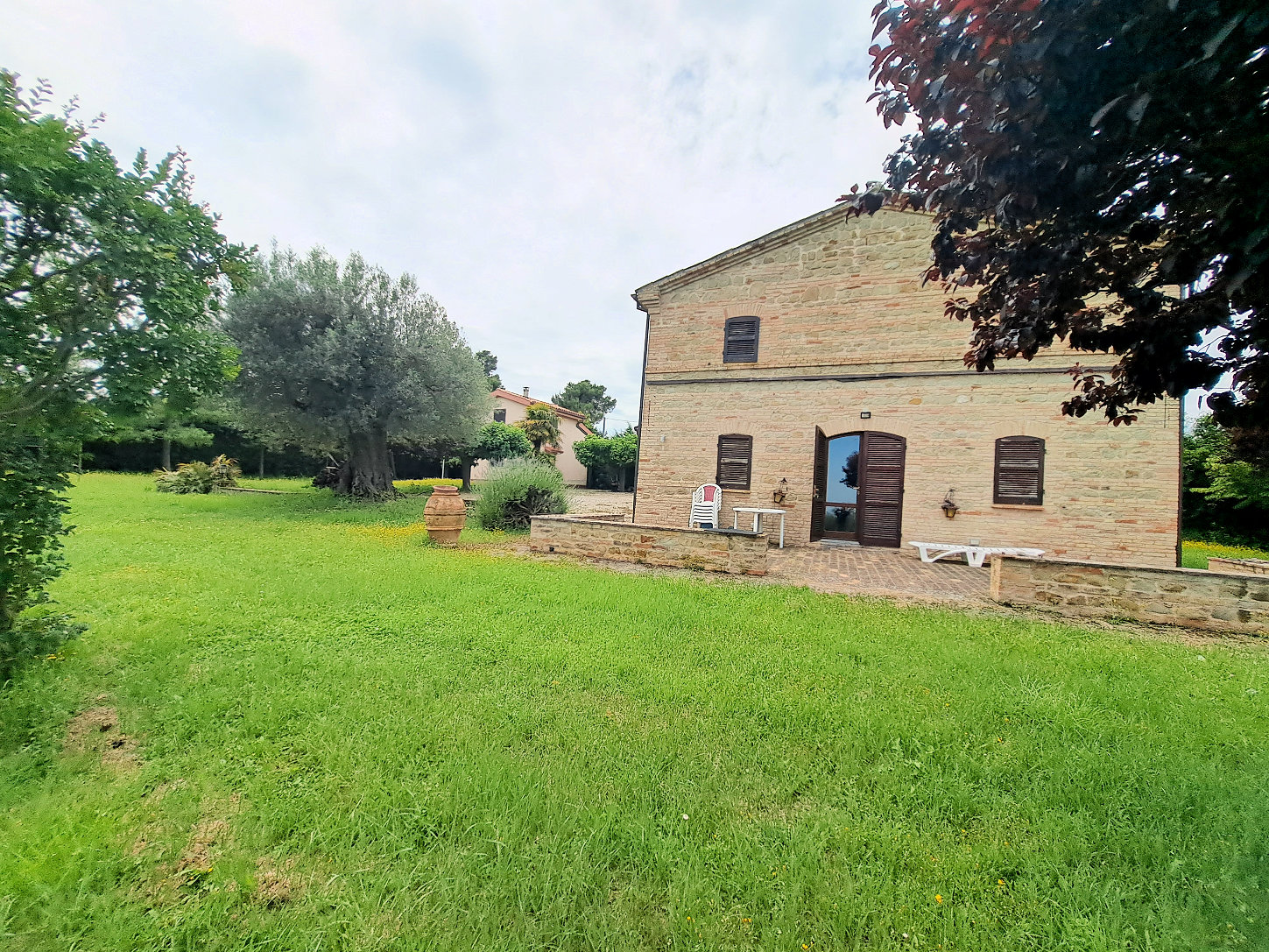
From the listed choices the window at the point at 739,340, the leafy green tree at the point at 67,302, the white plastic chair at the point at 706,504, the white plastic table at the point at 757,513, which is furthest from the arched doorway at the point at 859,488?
the leafy green tree at the point at 67,302

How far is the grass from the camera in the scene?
375 inches

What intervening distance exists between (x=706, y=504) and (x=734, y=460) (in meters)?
1.14

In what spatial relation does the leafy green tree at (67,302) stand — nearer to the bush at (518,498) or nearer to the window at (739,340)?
the bush at (518,498)

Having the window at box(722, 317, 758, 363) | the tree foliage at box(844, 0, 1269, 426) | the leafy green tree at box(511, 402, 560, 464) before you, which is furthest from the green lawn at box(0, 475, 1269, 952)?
the leafy green tree at box(511, 402, 560, 464)

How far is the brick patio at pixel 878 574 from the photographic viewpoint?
627 cm

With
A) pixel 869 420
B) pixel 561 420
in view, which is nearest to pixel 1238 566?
pixel 869 420

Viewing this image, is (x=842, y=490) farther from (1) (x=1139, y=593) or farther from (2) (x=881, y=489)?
(1) (x=1139, y=593)

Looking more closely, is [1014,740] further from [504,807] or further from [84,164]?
[84,164]

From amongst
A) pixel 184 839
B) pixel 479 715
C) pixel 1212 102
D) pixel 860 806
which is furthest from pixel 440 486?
pixel 1212 102

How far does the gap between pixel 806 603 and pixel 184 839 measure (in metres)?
4.94

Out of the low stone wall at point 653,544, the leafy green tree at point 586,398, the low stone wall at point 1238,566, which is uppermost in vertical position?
the leafy green tree at point 586,398

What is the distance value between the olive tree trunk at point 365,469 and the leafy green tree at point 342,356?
25 cm

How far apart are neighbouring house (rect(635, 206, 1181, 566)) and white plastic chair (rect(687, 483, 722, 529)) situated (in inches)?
11.6

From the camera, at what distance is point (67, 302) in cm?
278
